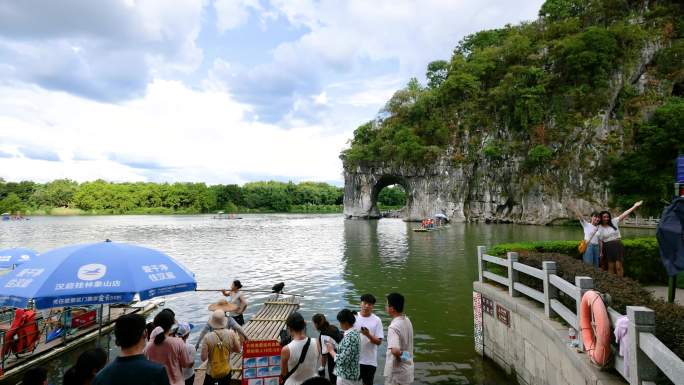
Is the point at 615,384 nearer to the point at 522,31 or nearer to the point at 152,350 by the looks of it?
the point at 152,350

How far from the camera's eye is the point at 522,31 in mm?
59938

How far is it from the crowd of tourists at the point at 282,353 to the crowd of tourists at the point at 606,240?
5395 millimetres

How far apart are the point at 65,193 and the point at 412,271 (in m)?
124

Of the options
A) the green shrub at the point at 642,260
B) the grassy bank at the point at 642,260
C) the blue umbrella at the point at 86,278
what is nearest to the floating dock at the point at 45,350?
the blue umbrella at the point at 86,278

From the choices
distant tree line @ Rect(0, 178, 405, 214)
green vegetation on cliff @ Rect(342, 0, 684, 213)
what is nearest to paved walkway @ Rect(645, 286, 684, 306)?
green vegetation on cliff @ Rect(342, 0, 684, 213)

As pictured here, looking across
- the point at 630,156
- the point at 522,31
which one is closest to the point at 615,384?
the point at 630,156

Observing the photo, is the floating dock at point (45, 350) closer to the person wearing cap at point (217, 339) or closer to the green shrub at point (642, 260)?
the person wearing cap at point (217, 339)

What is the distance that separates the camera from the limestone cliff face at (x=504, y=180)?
46406 millimetres

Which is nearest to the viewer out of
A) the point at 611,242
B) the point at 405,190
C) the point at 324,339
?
the point at 324,339

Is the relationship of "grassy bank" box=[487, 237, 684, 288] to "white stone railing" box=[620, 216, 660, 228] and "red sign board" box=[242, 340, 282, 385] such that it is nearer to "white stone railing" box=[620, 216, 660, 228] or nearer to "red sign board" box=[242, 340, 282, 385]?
"red sign board" box=[242, 340, 282, 385]

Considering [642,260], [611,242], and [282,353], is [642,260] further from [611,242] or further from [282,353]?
[282,353]

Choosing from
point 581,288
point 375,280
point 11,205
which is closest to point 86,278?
point 581,288

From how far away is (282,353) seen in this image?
4.64 m

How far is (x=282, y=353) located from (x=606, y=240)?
23.9 feet
